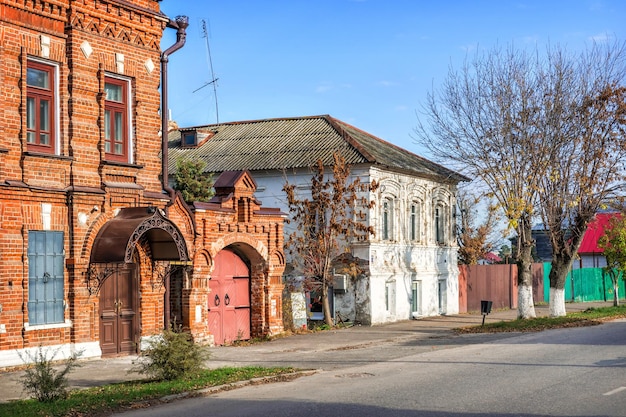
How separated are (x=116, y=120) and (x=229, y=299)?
20.7 ft

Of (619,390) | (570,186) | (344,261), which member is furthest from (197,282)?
(570,186)

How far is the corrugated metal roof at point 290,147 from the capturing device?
3158cm

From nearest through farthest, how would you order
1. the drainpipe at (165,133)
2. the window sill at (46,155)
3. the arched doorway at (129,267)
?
the window sill at (46,155)
the arched doorway at (129,267)
the drainpipe at (165,133)

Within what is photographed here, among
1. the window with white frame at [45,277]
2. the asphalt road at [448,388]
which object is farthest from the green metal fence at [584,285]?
the window with white frame at [45,277]

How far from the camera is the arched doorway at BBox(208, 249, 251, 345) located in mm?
23469

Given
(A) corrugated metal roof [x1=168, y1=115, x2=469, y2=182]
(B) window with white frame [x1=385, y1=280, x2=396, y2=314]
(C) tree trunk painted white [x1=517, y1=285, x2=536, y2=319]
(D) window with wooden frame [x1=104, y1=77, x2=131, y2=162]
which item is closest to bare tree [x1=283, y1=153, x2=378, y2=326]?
(A) corrugated metal roof [x1=168, y1=115, x2=469, y2=182]

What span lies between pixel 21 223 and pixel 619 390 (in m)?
11.5

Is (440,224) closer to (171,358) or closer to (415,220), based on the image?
(415,220)

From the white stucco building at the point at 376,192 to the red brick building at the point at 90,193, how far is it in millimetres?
9151

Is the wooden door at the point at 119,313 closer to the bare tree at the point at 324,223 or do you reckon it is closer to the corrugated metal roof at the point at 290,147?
the bare tree at the point at 324,223

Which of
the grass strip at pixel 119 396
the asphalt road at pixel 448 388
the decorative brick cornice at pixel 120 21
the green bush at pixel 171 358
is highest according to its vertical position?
the decorative brick cornice at pixel 120 21

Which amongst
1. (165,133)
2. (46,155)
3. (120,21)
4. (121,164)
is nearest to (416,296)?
(165,133)

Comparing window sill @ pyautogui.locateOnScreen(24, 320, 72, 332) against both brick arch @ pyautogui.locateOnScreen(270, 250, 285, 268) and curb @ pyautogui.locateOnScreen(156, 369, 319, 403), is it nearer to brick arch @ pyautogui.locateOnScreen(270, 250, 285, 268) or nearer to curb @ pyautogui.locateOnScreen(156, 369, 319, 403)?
curb @ pyautogui.locateOnScreen(156, 369, 319, 403)

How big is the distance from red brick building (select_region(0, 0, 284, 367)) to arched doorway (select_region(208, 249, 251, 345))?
2.84 feet
